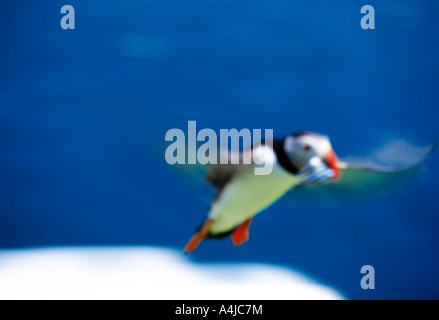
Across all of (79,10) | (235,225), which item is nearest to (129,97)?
(79,10)

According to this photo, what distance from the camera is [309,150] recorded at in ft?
3.57

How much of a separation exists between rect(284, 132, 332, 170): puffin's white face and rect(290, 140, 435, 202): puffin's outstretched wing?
12 centimetres

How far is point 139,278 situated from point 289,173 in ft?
4.31

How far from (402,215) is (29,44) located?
2.45m

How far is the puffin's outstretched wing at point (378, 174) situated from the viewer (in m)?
1.20

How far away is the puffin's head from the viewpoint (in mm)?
1076
